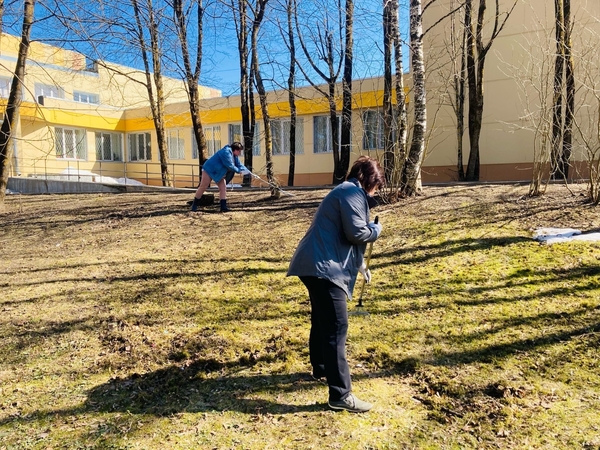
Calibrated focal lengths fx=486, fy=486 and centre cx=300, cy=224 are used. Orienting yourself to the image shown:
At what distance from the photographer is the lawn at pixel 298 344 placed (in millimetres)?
2904

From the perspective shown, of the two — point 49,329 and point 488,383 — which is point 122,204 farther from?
point 488,383

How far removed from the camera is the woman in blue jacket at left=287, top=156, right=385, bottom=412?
2.90 m

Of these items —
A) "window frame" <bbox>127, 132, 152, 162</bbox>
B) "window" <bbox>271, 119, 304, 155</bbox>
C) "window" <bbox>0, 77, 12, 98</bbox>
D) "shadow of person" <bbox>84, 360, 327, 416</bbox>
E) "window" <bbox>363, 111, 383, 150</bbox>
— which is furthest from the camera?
"window frame" <bbox>127, 132, 152, 162</bbox>

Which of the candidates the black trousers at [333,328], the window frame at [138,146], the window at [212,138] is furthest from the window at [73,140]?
the black trousers at [333,328]

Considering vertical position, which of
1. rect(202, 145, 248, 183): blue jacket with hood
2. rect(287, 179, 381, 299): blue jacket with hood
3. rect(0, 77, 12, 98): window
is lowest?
rect(287, 179, 381, 299): blue jacket with hood

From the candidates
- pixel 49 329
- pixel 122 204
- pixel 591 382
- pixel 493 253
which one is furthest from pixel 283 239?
pixel 122 204

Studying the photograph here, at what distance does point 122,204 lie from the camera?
38.5ft

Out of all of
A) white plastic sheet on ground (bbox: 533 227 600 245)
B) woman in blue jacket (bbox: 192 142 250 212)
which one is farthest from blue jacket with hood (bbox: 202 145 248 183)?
white plastic sheet on ground (bbox: 533 227 600 245)

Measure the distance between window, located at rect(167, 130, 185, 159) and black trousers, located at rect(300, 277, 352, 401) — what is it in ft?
80.6

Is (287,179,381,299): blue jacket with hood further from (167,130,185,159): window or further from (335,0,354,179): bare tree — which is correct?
(167,130,185,159): window

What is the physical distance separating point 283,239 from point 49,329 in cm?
332

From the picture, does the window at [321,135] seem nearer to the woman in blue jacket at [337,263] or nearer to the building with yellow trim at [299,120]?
the building with yellow trim at [299,120]

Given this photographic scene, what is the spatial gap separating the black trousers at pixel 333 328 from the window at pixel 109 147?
28198 mm

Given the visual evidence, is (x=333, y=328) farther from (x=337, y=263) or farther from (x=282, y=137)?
(x=282, y=137)
